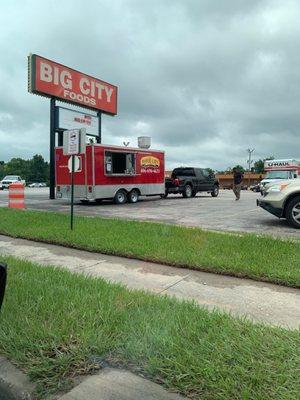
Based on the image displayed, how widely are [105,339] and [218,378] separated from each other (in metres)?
1.03

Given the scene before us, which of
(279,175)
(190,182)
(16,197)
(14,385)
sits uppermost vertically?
(279,175)

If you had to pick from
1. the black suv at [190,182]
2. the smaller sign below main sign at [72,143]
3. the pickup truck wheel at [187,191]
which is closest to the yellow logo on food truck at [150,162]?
the black suv at [190,182]

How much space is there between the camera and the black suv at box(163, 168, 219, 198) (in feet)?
74.6

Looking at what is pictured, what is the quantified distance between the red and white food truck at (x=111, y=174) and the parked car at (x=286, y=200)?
8890 millimetres

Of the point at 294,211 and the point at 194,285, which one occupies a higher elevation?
the point at 294,211

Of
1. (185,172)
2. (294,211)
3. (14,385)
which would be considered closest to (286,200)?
(294,211)

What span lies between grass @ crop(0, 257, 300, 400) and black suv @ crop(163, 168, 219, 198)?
1876 centimetres

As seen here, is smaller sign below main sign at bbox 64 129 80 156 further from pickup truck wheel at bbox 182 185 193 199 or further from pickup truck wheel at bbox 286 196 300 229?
pickup truck wheel at bbox 182 185 193 199

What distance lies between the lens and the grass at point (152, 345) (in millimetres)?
2535

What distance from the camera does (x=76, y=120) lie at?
23.5m

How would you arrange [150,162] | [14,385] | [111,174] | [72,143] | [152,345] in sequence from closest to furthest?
[14,385] < [152,345] < [72,143] < [111,174] < [150,162]

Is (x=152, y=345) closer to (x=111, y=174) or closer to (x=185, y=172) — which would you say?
(x=111, y=174)

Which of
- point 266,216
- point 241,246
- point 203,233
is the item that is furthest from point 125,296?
point 266,216

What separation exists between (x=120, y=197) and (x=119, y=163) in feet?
5.34
